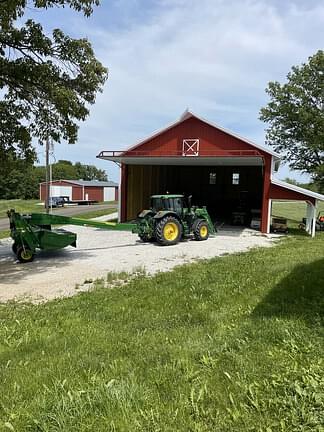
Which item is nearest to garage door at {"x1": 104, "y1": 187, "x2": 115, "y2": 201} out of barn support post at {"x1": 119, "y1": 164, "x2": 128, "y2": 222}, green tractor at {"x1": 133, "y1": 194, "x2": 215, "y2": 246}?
barn support post at {"x1": 119, "y1": 164, "x2": 128, "y2": 222}

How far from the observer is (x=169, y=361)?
147 inches

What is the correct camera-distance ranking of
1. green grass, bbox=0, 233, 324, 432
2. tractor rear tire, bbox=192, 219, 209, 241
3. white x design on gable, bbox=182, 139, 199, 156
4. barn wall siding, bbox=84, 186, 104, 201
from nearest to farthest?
1. green grass, bbox=0, 233, 324, 432
2. tractor rear tire, bbox=192, 219, 209, 241
3. white x design on gable, bbox=182, 139, 199, 156
4. barn wall siding, bbox=84, 186, 104, 201

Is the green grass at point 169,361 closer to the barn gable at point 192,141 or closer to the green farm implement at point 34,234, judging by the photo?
the green farm implement at point 34,234

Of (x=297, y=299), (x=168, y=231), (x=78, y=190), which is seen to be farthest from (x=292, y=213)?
(x=297, y=299)

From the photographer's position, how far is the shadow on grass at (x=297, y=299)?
4.80m

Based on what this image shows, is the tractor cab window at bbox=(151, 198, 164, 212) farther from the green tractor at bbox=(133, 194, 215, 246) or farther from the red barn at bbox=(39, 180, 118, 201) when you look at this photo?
Result: the red barn at bbox=(39, 180, 118, 201)

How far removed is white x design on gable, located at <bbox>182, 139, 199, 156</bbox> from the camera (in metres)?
18.2

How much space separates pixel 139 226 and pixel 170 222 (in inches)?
42.9

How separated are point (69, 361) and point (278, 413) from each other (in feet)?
6.69

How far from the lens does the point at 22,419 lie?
2852mm

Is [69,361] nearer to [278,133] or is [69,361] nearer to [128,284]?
[128,284]

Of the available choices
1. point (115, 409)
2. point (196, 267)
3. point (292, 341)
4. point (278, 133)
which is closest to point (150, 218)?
point (196, 267)

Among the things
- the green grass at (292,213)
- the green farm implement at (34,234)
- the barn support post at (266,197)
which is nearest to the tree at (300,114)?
the green grass at (292,213)

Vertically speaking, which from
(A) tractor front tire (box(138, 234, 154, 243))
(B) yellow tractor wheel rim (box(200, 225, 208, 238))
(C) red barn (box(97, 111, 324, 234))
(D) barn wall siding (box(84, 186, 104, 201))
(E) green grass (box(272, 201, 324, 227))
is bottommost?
(E) green grass (box(272, 201, 324, 227))
